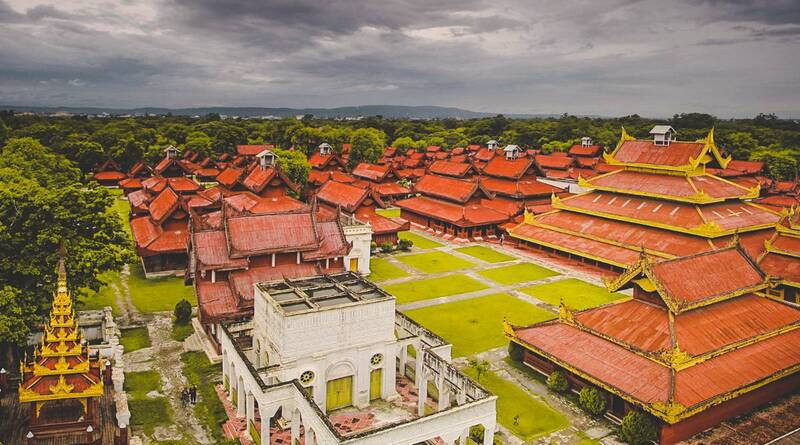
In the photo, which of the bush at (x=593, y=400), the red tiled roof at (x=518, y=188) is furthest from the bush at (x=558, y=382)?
the red tiled roof at (x=518, y=188)

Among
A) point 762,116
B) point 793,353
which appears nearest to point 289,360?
point 793,353

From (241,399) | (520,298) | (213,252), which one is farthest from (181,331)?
(520,298)

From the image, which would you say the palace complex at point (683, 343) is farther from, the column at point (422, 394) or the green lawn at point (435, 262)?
the green lawn at point (435, 262)

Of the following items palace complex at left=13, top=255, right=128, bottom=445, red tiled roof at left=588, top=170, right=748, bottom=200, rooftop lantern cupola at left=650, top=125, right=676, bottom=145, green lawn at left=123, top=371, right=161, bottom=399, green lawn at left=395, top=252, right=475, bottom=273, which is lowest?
green lawn at left=123, top=371, right=161, bottom=399

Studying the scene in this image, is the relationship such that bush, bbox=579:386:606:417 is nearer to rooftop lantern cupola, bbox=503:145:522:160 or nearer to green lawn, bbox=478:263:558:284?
green lawn, bbox=478:263:558:284

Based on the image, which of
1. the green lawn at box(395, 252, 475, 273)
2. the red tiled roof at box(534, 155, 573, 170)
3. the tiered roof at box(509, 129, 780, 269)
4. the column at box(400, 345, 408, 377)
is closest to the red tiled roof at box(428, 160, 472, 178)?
the green lawn at box(395, 252, 475, 273)
